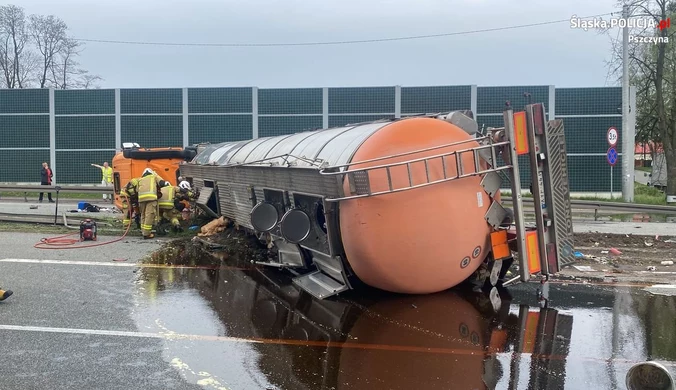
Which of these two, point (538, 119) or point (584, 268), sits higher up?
point (538, 119)

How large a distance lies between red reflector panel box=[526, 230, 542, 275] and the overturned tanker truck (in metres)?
0.01

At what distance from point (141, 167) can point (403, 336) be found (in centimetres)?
960

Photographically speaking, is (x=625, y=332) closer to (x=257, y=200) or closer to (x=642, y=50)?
(x=257, y=200)

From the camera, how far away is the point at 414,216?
5.48 metres

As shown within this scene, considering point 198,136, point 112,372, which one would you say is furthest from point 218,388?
point 198,136

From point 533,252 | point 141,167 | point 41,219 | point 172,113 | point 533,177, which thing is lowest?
point 41,219

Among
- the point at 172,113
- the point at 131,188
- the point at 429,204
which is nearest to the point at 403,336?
the point at 429,204

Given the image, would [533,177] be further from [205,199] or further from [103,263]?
[205,199]

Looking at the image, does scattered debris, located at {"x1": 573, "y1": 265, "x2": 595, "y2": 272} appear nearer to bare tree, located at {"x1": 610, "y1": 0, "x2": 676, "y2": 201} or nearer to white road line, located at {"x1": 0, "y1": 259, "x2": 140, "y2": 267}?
white road line, located at {"x1": 0, "y1": 259, "x2": 140, "y2": 267}

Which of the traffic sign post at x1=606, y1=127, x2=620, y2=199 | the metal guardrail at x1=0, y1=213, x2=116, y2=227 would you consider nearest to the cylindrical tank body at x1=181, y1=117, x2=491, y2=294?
the metal guardrail at x1=0, y1=213, x2=116, y2=227

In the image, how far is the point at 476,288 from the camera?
6531 mm

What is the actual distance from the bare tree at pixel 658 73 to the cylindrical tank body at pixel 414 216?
2042cm

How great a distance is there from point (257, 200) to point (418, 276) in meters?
2.84

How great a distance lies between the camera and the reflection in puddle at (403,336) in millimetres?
4156
